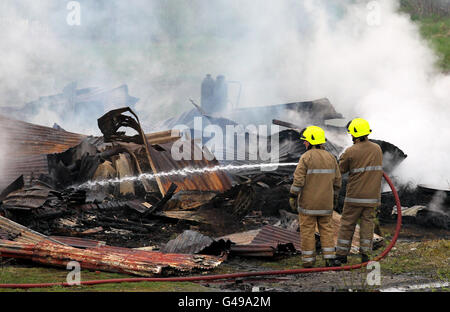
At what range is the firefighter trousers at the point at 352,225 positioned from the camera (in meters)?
5.74

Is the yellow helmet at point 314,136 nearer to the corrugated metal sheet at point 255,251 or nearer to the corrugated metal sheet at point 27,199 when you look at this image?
the corrugated metal sheet at point 255,251

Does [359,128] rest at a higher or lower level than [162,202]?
higher

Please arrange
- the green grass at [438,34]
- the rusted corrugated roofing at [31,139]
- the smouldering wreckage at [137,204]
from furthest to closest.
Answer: the green grass at [438,34] → the rusted corrugated roofing at [31,139] → the smouldering wreckage at [137,204]

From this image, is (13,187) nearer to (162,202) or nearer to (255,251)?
(162,202)

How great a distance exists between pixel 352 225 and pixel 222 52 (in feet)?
68.2

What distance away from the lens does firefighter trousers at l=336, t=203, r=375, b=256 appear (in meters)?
5.74

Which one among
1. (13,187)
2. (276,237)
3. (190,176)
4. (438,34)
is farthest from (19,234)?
(438,34)

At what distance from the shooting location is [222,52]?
83.8ft

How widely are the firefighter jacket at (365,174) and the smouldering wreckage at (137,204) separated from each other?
1192 mm

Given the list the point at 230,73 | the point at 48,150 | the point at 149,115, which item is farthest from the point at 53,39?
the point at 48,150
